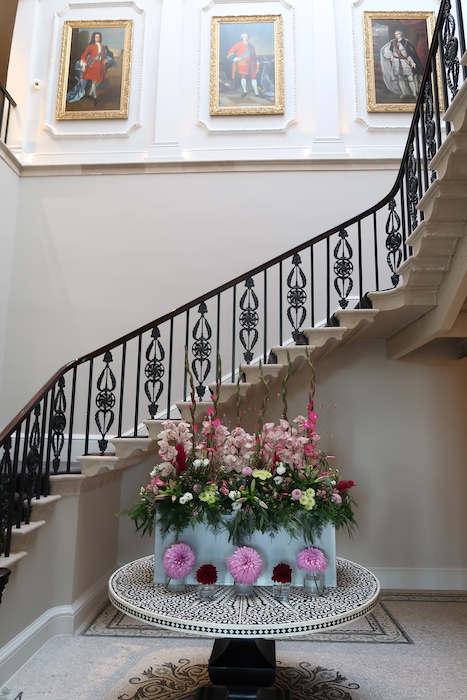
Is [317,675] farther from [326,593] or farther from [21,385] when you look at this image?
[21,385]

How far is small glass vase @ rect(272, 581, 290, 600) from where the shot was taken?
6.87 ft

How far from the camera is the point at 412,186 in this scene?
385 cm

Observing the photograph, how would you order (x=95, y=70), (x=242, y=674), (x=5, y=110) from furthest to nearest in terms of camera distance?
1. (x=95, y=70)
2. (x=5, y=110)
3. (x=242, y=674)

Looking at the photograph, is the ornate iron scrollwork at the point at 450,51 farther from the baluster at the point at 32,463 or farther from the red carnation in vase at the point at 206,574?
the baluster at the point at 32,463

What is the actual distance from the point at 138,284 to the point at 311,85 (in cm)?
338

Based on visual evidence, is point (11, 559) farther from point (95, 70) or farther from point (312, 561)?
point (95, 70)

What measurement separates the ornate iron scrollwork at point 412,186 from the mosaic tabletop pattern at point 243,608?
2.71 m

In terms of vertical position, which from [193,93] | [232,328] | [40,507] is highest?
[193,93]

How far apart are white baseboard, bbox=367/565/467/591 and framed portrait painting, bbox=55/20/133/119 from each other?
242 inches

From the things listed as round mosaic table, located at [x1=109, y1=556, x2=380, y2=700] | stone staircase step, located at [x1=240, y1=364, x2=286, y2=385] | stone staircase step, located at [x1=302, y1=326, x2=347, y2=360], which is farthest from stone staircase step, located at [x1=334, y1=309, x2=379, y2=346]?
round mosaic table, located at [x1=109, y1=556, x2=380, y2=700]

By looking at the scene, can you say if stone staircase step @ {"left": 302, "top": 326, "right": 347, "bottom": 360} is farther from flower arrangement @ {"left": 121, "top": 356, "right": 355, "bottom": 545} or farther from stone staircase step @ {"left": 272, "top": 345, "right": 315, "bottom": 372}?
flower arrangement @ {"left": 121, "top": 356, "right": 355, "bottom": 545}

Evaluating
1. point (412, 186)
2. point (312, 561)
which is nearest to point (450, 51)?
point (412, 186)

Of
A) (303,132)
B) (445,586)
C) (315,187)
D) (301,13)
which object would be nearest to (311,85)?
(303,132)

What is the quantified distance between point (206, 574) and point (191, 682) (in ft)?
4.12
